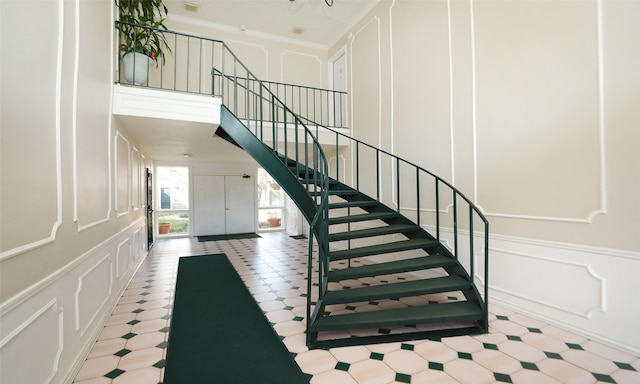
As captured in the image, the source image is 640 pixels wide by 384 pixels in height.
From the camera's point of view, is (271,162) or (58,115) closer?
(58,115)

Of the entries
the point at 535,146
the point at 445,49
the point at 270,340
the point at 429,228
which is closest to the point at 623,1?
the point at 535,146

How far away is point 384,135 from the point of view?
5.54 m

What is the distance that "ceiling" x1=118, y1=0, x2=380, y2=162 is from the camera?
5.53 metres

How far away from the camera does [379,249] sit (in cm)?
341

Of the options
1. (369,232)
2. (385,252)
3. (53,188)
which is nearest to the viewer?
(53,188)

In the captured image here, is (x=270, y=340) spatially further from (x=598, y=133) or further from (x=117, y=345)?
(x=598, y=133)

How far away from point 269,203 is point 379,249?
8.01 metres

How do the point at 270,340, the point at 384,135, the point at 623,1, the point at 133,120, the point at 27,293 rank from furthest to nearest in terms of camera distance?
1. the point at 384,135
2. the point at 133,120
3. the point at 270,340
4. the point at 623,1
5. the point at 27,293

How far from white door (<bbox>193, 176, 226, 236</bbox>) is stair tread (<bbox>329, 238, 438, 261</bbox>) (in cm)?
736

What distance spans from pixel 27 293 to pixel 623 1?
469 cm

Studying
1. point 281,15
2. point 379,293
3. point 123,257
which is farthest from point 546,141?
point 281,15

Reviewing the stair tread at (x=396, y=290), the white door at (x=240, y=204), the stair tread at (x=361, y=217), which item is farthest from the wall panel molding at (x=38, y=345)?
the white door at (x=240, y=204)

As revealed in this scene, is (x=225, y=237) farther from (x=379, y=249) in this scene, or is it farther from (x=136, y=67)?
(x=379, y=249)

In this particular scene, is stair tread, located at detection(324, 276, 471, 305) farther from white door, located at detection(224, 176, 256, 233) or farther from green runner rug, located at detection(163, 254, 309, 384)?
white door, located at detection(224, 176, 256, 233)
